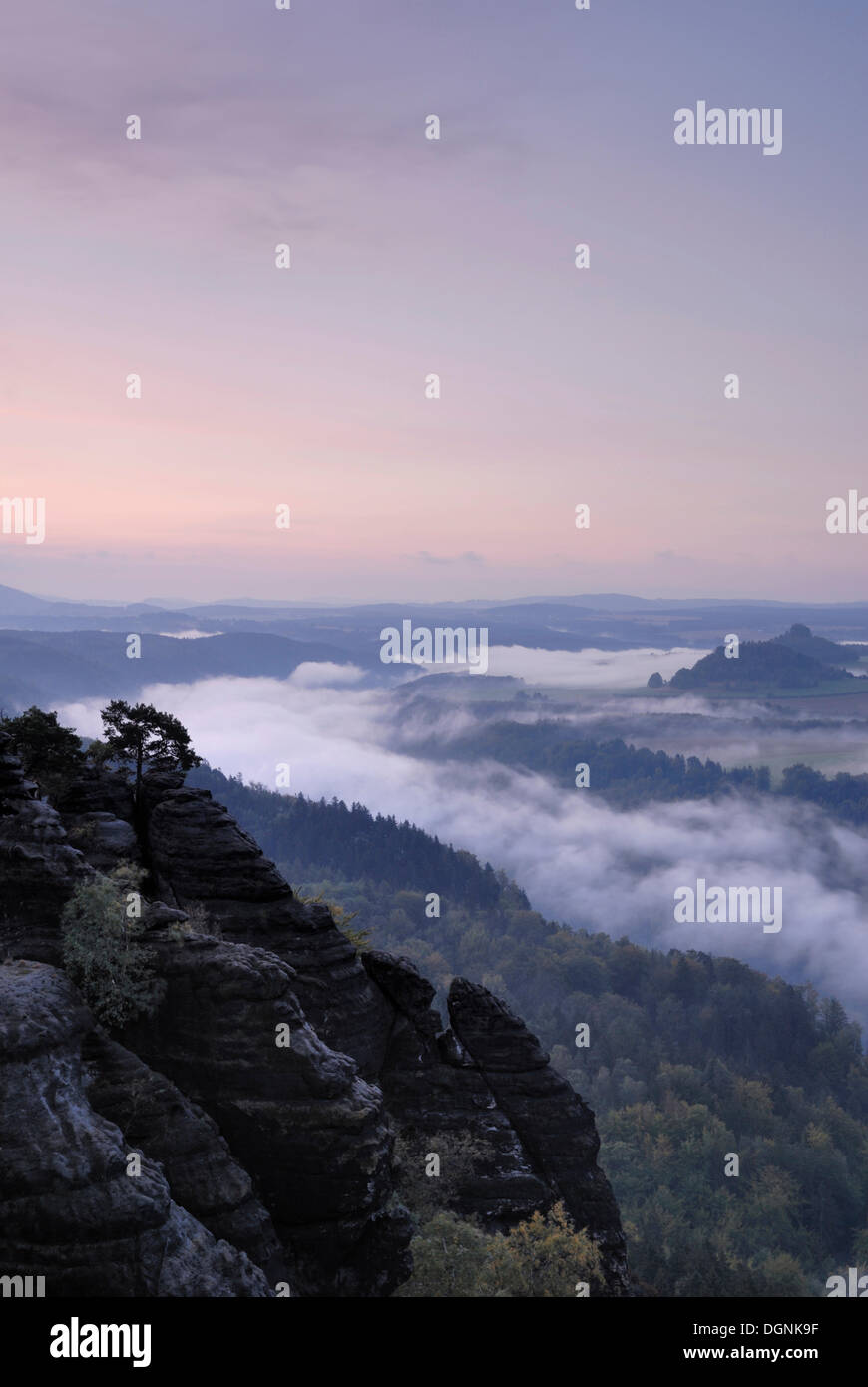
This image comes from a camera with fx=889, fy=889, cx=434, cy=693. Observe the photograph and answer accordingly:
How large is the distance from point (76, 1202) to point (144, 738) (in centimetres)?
2691

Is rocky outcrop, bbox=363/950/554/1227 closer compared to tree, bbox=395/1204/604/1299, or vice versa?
tree, bbox=395/1204/604/1299

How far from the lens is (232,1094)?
1179 inches

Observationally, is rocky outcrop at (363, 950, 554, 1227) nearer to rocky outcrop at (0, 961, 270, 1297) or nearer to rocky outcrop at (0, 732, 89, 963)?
rocky outcrop at (0, 961, 270, 1297)

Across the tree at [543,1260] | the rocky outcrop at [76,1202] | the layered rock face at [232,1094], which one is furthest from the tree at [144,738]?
the tree at [543,1260]

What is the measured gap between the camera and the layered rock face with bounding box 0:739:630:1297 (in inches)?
944

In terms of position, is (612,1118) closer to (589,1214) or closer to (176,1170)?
(589,1214)

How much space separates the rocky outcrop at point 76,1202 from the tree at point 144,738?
2197 centimetres

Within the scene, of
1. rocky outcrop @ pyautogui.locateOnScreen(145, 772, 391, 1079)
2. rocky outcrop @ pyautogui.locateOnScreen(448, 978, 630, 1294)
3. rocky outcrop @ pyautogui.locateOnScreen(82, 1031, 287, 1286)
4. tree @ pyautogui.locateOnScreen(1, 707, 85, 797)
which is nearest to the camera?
rocky outcrop @ pyautogui.locateOnScreen(82, 1031, 287, 1286)

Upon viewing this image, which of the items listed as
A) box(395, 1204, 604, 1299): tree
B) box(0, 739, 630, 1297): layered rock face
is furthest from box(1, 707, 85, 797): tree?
box(395, 1204, 604, 1299): tree

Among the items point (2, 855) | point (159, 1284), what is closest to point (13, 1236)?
point (159, 1284)

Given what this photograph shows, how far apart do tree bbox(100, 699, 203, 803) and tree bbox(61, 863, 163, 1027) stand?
1682 cm

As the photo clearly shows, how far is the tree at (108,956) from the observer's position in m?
28.8

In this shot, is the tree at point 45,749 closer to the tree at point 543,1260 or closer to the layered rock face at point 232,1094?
the layered rock face at point 232,1094

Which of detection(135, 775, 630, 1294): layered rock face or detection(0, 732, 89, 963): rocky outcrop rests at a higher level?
detection(0, 732, 89, 963): rocky outcrop
